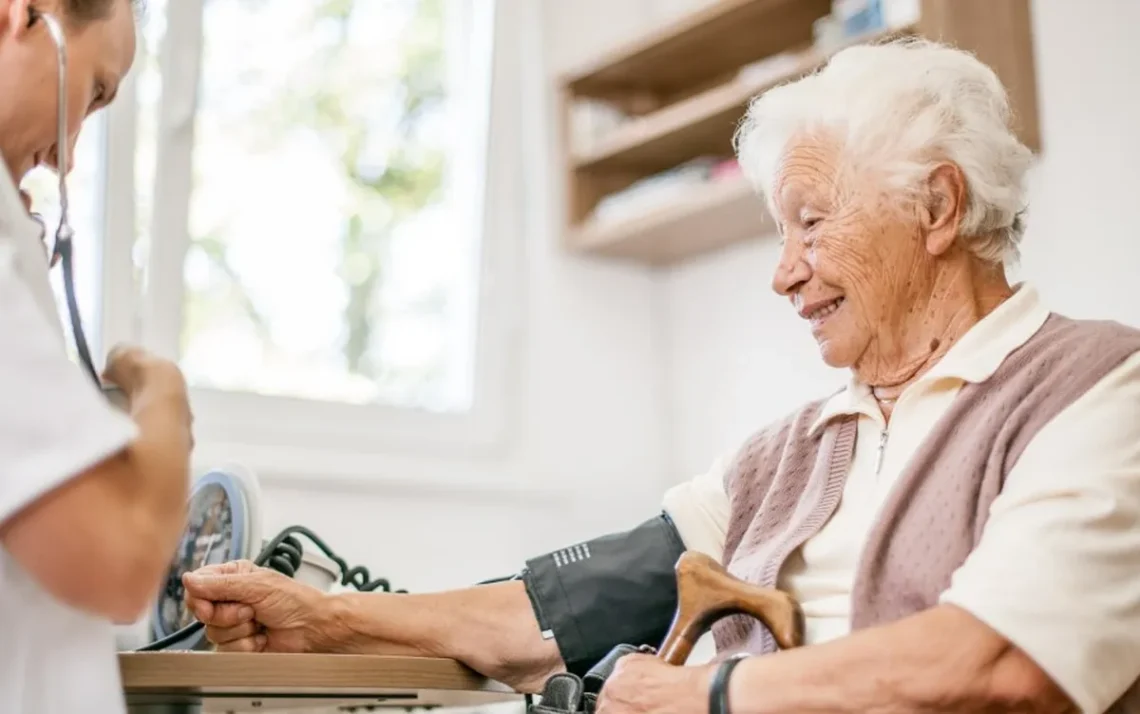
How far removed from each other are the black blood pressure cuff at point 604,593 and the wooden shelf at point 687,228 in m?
0.94

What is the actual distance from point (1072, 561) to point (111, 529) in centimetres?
75

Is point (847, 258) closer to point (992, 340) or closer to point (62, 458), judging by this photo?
point (992, 340)

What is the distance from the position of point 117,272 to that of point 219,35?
20.2 inches

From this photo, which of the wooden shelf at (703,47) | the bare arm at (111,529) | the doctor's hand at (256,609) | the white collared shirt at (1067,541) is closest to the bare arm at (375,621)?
the doctor's hand at (256,609)

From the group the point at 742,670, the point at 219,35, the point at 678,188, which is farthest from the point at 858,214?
the point at 219,35

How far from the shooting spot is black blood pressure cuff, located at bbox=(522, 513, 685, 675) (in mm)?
1549

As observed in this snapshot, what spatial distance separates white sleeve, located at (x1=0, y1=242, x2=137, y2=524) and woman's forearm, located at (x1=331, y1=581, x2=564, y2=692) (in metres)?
0.71

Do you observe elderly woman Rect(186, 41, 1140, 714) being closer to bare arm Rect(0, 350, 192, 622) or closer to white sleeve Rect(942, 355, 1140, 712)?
white sleeve Rect(942, 355, 1140, 712)

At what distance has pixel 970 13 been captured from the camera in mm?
Result: 2070

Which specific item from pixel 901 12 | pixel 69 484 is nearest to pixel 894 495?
pixel 69 484

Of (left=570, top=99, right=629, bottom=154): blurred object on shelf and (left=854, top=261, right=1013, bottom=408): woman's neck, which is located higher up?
(left=570, top=99, right=629, bottom=154): blurred object on shelf

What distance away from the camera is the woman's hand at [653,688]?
1179mm

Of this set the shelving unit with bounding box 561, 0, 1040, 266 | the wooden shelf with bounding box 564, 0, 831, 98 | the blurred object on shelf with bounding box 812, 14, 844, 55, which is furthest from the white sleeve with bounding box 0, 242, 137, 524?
the wooden shelf with bounding box 564, 0, 831, 98

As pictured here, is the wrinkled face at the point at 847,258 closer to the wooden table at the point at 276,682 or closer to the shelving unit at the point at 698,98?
the wooden table at the point at 276,682
